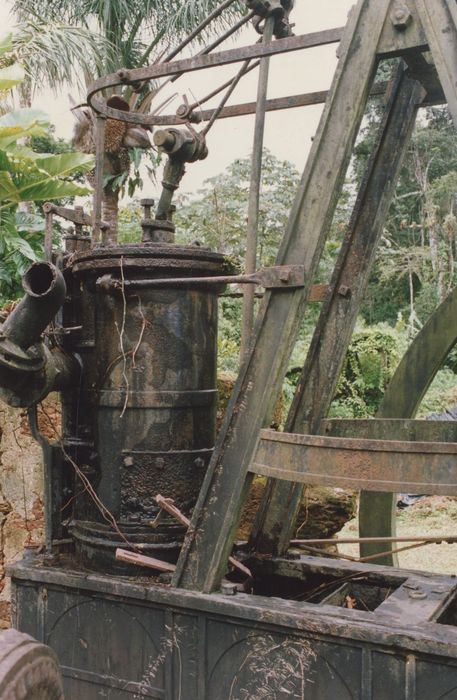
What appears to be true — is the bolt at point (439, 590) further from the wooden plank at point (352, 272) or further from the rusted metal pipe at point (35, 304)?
the rusted metal pipe at point (35, 304)

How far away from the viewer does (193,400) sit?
11.7ft

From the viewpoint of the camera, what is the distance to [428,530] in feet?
29.6

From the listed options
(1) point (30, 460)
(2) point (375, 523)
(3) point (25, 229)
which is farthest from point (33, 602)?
(3) point (25, 229)

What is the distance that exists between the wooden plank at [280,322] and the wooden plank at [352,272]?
730mm

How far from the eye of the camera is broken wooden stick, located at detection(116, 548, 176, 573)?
3.20m

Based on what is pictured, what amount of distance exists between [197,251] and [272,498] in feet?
4.44

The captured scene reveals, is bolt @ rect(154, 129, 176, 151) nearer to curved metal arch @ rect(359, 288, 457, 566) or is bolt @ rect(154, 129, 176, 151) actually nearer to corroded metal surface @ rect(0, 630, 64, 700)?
curved metal arch @ rect(359, 288, 457, 566)

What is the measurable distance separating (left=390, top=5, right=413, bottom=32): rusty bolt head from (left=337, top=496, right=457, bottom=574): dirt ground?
535cm

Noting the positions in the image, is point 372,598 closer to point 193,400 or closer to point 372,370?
point 193,400

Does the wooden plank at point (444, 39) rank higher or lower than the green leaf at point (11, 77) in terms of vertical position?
lower

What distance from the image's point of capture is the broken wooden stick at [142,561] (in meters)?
3.20

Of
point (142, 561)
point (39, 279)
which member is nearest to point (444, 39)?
point (39, 279)

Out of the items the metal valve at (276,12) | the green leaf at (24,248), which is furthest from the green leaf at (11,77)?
the metal valve at (276,12)

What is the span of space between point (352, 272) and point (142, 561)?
176cm
